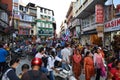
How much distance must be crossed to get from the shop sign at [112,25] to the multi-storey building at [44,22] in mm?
81683

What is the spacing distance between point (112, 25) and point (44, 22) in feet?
304

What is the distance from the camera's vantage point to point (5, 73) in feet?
22.7

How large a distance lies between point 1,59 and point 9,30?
43.7 meters

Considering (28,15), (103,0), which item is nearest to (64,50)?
(103,0)

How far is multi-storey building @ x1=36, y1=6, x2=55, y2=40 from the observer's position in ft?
380

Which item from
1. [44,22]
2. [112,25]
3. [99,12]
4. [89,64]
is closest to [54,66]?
[89,64]

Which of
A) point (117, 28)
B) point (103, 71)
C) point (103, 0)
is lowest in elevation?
point (103, 71)

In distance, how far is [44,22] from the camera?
121250mm

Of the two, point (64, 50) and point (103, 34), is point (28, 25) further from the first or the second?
point (64, 50)

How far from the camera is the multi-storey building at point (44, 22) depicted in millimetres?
115875

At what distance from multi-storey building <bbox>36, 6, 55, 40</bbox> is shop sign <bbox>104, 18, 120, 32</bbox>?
81683mm

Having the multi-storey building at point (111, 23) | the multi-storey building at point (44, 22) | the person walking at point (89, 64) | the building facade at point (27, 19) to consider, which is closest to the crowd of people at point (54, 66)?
the person walking at point (89, 64)

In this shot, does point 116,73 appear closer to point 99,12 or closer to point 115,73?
point 115,73

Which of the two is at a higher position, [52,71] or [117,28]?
[117,28]
